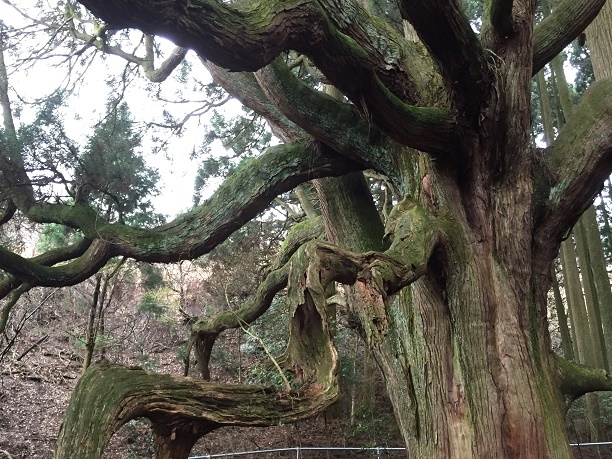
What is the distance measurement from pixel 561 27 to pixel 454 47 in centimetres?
180

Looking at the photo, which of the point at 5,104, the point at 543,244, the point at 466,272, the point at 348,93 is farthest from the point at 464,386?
the point at 5,104

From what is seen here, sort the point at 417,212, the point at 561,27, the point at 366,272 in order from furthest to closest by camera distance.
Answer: the point at 561,27, the point at 417,212, the point at 366,272

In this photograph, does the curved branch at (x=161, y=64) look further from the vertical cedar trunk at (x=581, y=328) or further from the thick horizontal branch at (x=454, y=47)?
the vertical cedar trunk at (x=581, y=328)

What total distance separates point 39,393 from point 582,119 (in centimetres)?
1026

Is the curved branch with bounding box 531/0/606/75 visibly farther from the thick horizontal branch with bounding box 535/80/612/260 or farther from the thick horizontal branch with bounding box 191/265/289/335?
the thick horizontal branch with bounding box 191/265/289/335

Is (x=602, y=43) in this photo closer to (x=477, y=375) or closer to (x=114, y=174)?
(x=477, y=375)

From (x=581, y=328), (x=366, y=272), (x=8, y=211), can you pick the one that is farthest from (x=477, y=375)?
(x=581, y=328)

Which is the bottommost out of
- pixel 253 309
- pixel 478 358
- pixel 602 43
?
pixel 478 358

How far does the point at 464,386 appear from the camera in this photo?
4.15m

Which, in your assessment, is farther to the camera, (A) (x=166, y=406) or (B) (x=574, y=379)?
(B) (x=574, y=379)

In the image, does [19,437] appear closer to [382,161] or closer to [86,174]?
[86,174]

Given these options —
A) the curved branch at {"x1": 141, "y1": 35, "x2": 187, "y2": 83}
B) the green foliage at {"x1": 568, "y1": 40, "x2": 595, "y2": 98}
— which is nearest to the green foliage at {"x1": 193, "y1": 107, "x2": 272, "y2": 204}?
the curved branch at {"x1": 141, "y1": 35, "x2": 187, "y2": 83}

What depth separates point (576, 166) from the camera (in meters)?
4.50

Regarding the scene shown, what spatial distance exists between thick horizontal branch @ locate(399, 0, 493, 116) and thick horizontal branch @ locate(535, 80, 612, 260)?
1.15 m
